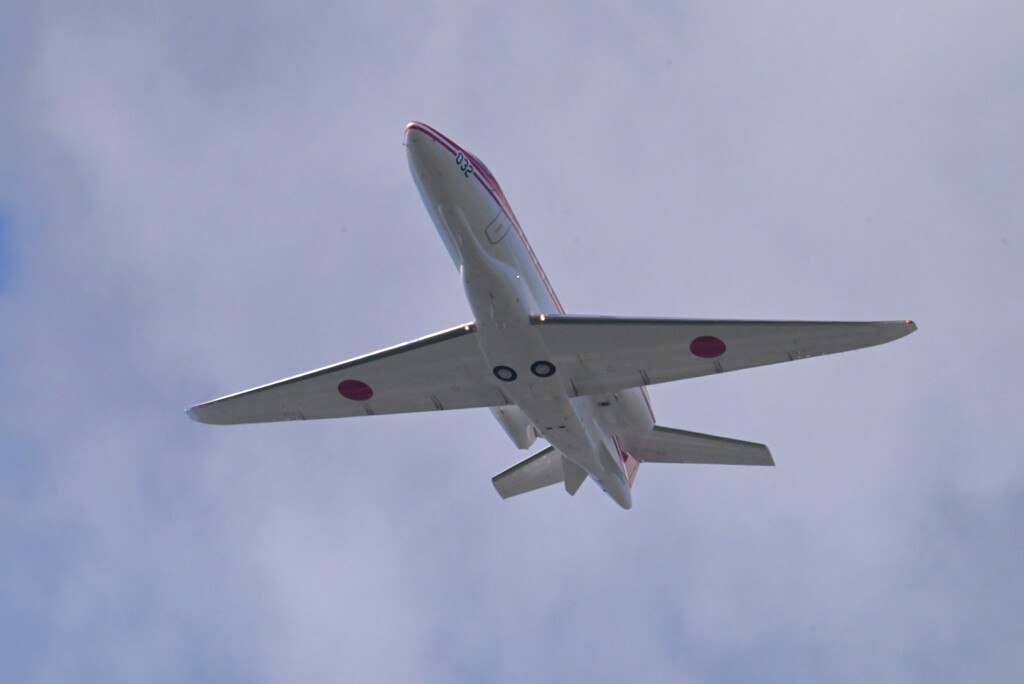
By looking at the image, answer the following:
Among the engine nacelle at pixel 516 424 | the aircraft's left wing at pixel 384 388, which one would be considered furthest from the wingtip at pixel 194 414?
the engine nacelle at pixel 516 424

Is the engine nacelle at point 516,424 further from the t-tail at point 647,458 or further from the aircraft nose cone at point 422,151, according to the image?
the aircraft nose cone at point 422,151

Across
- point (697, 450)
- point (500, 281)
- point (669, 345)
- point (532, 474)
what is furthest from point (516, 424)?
point (500, 281)

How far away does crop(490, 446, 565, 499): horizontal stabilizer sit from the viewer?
41500mm

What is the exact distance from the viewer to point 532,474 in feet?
137

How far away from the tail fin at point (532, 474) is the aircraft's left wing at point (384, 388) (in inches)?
254

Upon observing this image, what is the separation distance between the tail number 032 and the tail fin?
1361 cm

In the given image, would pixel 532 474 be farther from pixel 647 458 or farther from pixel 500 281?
pixel 500 281

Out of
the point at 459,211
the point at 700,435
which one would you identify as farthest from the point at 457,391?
the point at 700,435

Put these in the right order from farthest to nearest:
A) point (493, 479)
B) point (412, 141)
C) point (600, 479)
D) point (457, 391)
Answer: point (493, 479), point (600, 479), point (457, 391), point (412, 141)

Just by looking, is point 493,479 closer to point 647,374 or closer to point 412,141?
point 647,374

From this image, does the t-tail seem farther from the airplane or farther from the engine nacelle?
the engine nacelle

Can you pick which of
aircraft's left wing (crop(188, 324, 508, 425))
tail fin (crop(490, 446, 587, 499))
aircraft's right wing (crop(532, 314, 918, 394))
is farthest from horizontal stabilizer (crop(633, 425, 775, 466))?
aircraft's left wing (crop(188, 324, 508, 425))

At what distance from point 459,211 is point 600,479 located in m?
11.9

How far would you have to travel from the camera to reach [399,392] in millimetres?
35875
